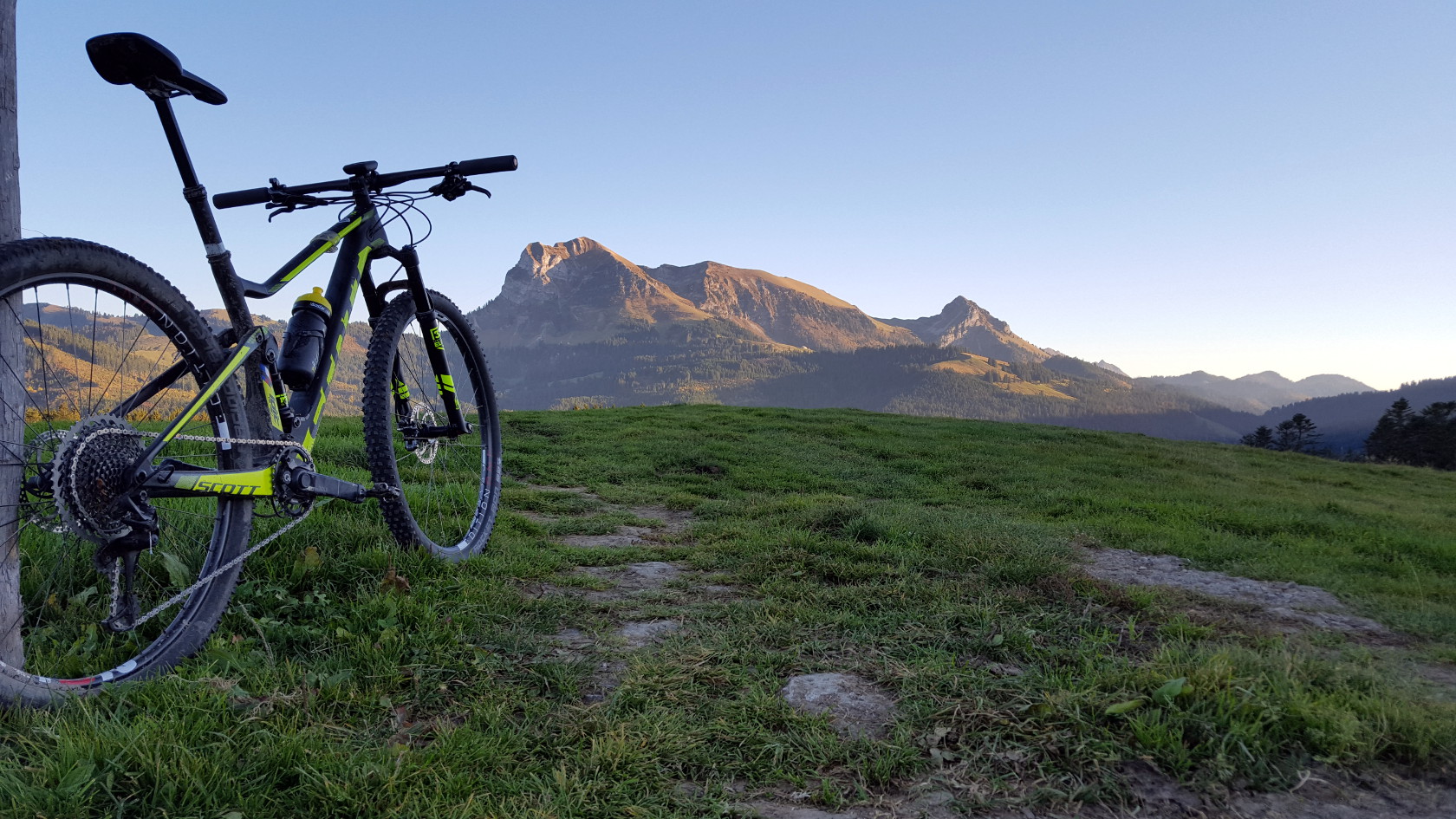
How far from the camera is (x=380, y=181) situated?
15.4 feet

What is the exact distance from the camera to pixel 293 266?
165 inches

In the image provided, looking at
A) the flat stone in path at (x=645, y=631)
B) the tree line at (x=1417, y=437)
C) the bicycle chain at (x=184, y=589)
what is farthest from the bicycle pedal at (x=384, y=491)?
the tree line at (x=1417, y=437)

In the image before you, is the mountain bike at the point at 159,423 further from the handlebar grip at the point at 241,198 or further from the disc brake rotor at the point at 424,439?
the disc brake rotor at the point at 424,439

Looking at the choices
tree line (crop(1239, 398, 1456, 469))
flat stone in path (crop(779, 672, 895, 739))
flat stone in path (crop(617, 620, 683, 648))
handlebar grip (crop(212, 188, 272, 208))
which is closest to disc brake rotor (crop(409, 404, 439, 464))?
handlebar grip (crop(212, 188, 272, 208))

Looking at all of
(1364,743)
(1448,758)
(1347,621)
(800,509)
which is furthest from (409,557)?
(1347,621)

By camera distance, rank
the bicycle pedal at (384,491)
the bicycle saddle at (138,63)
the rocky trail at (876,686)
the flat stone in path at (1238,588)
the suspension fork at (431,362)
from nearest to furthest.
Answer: the rocky trail at (876,686)
the bicycle saddle at (138,63)
the flat stone in path at (1238,588)
the bicycle pedal at (384,491)
the suspension fork at (431,362)

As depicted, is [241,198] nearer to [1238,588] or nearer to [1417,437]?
[1238,588]

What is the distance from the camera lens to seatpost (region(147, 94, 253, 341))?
3293 mm

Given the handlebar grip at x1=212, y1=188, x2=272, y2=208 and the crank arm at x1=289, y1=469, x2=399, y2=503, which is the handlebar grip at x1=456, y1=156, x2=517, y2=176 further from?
the crank arm at x1=289, y1=469, x2=399, y2=503

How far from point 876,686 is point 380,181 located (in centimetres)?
448

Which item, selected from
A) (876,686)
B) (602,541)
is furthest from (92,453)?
(602,541)

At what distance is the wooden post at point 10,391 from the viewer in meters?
2.81

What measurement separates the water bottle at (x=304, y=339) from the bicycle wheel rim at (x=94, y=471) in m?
0.63

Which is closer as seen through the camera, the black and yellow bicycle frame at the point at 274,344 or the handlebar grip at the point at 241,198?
the black and yellow bicycle frame at the point at 274,344
